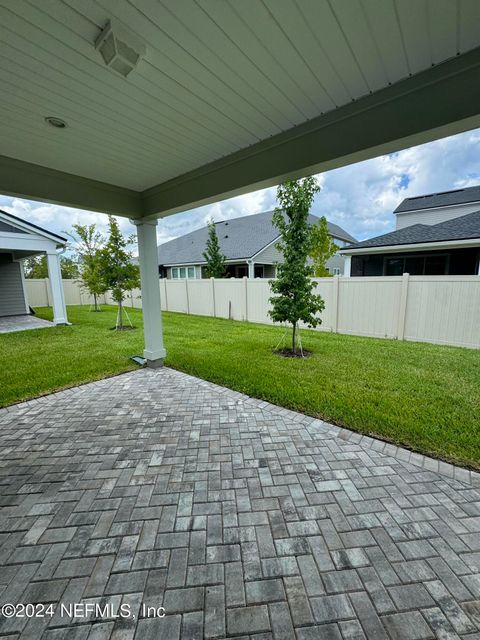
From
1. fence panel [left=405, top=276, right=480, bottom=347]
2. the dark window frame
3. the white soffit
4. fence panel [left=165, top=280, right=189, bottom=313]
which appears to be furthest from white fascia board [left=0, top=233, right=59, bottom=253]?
the dark window frame

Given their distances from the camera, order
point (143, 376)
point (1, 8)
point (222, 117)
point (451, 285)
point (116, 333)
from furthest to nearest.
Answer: point (116, 333) → point (451, 285) → point (143, 376) → point (222, 117) → point (1, 8)

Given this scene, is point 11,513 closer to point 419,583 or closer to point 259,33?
point 419,583

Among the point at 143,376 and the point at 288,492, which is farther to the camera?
the point at 143,376

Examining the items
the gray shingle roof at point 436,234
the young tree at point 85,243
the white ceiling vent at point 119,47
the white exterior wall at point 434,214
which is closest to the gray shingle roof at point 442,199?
the white exterior wall at point 434,214

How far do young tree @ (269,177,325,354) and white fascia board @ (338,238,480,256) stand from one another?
17.5 ft

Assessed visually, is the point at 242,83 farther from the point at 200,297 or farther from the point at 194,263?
the point at 194,263

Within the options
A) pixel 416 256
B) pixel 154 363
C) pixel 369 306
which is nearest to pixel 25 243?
pixel 154 363

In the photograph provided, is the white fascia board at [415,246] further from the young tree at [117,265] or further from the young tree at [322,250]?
the young tree at [117,265]

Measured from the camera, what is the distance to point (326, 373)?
4.74 meters

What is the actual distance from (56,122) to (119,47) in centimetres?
123

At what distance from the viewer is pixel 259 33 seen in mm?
1598

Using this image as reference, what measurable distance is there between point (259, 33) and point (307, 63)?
400 millimetres

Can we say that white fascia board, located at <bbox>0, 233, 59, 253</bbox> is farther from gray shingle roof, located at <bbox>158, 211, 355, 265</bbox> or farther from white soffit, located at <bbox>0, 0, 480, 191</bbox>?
gray shingle roof, located at <bbox>158, 211, 355, 265</bbox>

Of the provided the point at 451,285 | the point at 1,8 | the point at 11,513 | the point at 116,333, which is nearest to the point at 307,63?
the point at 1,8
